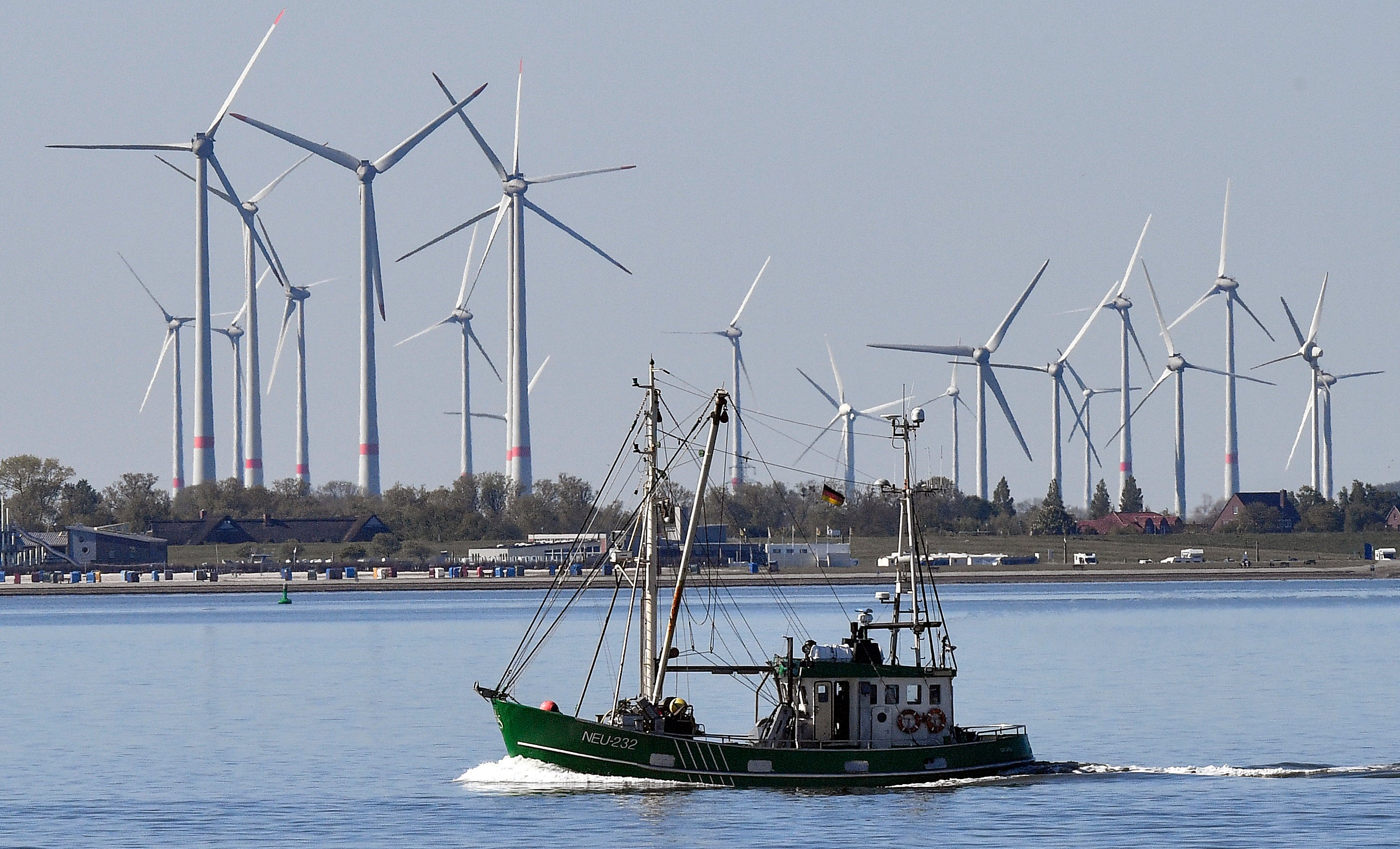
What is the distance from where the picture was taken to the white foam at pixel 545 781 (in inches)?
3169

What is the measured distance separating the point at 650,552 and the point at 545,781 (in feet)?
32.1

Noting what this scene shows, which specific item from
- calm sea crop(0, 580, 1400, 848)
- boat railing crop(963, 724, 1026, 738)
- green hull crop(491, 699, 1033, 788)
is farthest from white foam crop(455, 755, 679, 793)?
boat railing crop(963, 724, 1026, 738)

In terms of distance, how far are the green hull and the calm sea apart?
796 millimetres

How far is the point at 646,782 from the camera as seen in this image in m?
80.3

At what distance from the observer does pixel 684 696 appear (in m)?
122

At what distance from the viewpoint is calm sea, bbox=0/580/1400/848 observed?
2872 inches

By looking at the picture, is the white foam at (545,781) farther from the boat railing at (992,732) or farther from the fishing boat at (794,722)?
the boat railing at (992,732)

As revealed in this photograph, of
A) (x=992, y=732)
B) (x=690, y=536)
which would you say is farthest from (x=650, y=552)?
(x=992, y=732)

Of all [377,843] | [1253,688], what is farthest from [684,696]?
[377,843]

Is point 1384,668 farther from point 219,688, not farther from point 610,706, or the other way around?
point 219,688

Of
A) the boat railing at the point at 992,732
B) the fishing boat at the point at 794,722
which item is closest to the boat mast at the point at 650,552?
the fishing boat at the point at 794,722

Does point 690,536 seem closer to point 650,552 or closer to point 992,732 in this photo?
point 650,552

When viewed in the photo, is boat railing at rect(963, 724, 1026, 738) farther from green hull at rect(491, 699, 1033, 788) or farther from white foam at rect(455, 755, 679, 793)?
white foam at rect(455, 755, 679, 793)

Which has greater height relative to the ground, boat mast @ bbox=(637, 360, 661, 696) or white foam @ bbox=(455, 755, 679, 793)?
boat mast @ bbox=(637, 360, 661, 696)
